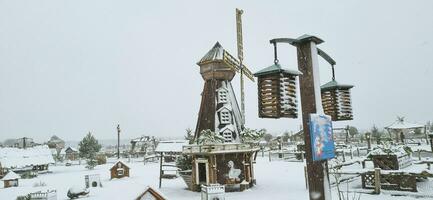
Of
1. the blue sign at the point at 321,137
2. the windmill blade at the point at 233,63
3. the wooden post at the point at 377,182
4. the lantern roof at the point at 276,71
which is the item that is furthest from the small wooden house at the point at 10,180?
the blue sign at the point at 321,137

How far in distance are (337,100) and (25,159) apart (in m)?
43.3

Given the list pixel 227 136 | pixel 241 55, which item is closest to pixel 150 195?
pixel 227 136

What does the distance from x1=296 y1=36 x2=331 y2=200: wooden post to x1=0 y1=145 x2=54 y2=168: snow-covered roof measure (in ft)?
138

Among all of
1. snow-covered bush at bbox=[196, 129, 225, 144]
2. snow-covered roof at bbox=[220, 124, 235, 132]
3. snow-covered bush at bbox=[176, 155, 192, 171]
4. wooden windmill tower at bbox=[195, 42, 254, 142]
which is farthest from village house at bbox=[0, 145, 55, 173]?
snow-covered roof at bbox=[220, 124, 235, 132]

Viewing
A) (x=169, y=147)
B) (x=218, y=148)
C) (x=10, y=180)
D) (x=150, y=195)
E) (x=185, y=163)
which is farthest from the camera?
(x=10, y=180)

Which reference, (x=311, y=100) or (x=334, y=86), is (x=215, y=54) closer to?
(x=334, y=86)

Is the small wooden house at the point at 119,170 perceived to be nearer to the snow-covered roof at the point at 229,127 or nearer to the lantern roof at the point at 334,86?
the snow-covered roof at the point at 229,127

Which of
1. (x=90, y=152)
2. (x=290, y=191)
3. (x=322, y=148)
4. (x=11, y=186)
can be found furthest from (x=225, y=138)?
(x=90, y=152)

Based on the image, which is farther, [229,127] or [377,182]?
[229,127]

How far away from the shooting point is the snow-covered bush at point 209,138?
19320 mm

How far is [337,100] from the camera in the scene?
710 centimetres

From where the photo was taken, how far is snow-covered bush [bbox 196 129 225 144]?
761 inches

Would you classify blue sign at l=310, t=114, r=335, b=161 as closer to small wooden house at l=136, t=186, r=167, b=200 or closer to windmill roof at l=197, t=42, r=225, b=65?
small wooden house at l=136, t=186, r=167, b=200

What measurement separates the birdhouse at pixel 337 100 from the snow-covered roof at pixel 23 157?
4142cm
